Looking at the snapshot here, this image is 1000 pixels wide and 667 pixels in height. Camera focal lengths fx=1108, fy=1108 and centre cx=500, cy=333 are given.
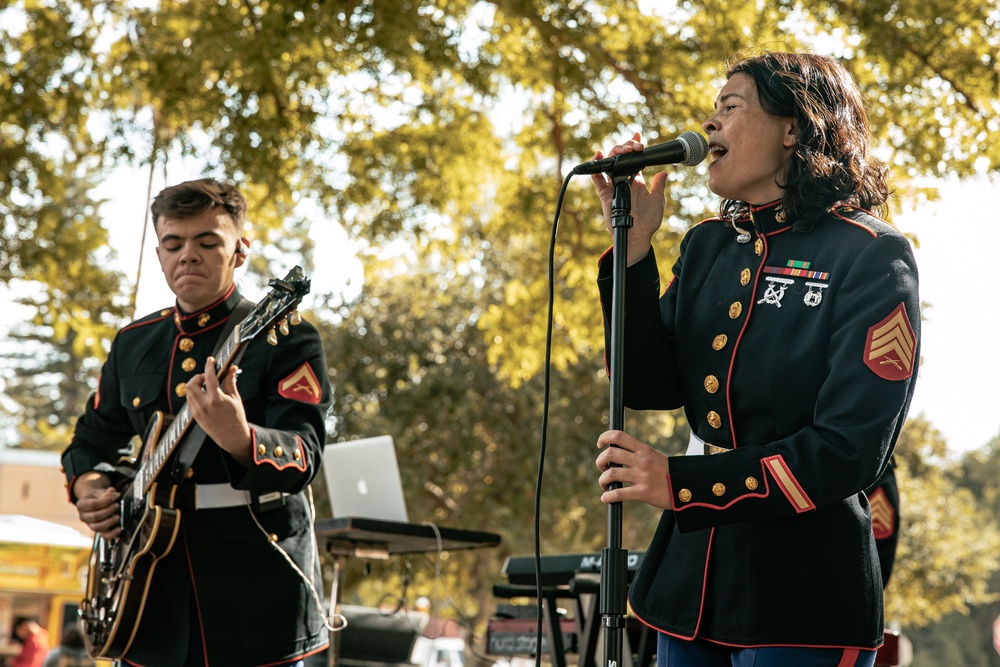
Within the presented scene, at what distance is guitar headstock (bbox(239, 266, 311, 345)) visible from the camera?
288cm

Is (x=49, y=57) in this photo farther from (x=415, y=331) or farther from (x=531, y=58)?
(x=415, y=331)

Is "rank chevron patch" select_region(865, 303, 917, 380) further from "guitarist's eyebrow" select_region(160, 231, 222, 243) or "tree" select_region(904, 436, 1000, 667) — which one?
"tree" select_region(904, 436, 1000, 667)

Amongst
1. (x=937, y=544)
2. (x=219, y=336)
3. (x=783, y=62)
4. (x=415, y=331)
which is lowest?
(x=937, y=544)

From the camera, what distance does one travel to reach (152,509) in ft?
9.35

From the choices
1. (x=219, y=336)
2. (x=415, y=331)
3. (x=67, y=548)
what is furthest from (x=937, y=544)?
(x=219, y=336)

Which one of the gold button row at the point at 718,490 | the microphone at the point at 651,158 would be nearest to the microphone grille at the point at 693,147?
the microphone at the point at 651,158

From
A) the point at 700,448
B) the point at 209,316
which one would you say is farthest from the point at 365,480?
the point at 700,448

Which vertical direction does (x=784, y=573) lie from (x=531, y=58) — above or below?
below

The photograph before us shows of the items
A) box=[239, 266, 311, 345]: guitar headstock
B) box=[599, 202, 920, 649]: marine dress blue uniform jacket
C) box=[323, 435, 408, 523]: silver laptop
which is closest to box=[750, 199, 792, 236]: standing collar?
box=[599, 202, 920, 649]: marine dress blue uniform jacket

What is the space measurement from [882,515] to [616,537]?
2.71 metres

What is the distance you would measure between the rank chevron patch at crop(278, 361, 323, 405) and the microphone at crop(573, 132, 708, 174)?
1179 millimetres

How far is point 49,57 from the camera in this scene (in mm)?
7703

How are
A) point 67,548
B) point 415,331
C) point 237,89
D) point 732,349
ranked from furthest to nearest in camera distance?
point 415,331
point 67,548
point 237,89
point 732,349

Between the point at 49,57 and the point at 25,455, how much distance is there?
1940cm
